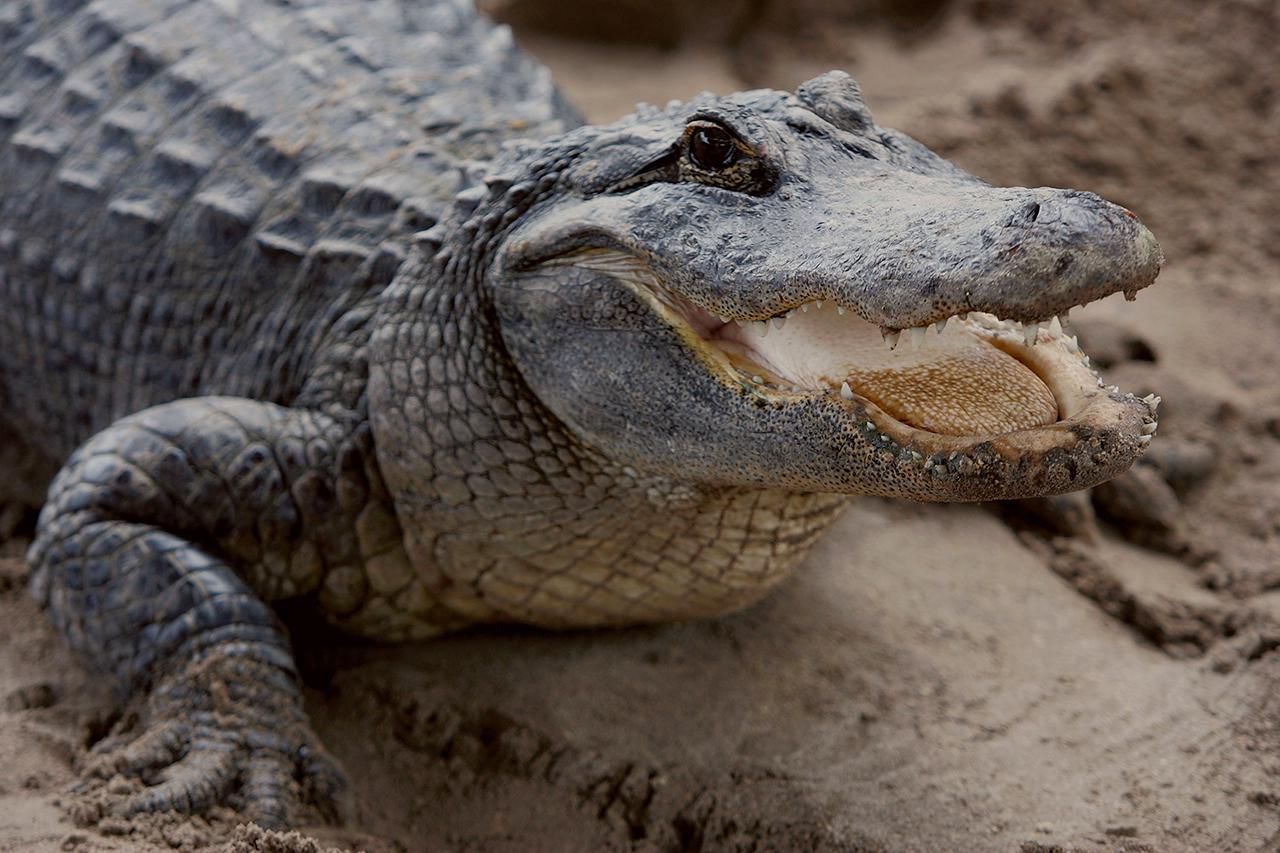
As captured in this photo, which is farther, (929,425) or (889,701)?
(889,701)

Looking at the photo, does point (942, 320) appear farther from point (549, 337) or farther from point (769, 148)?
point (549, 337)

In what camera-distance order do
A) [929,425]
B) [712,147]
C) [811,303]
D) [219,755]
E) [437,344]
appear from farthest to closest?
[437,344] < [219,755] < [712,147] < [811,303] < [929,425]

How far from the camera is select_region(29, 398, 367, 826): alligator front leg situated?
294cm

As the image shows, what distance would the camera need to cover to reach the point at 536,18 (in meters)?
6.52

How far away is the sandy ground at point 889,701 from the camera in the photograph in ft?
9.12

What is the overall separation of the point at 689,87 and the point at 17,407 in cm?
333

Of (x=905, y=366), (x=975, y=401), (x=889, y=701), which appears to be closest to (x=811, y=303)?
(x=905, y=366)

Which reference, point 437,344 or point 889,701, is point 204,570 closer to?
point 437,344

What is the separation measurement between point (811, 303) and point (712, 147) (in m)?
0.44

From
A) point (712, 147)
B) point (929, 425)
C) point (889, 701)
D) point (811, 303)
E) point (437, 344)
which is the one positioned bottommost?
point (889, 701)

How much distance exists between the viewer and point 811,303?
2.51m

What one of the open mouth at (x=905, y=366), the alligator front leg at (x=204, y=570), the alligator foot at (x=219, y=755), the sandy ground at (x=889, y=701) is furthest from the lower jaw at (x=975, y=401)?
the alligator foot at (x=219, y=755)

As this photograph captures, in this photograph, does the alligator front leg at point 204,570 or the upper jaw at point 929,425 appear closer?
the upper jaw at point 929,425

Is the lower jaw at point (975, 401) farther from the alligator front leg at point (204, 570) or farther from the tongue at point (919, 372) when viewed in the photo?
the alligator front leg at point (204, 570)
